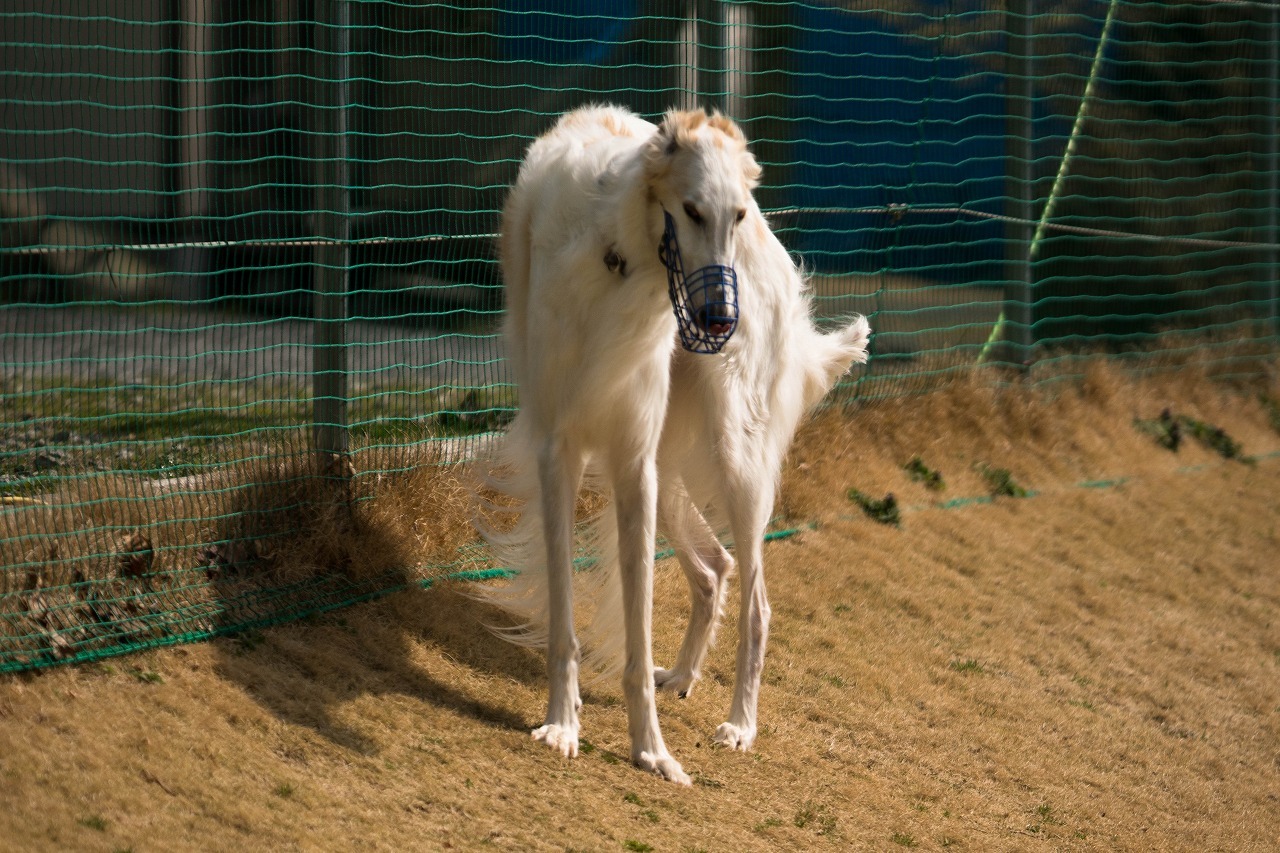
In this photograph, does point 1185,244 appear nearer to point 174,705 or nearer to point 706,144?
point 706,144

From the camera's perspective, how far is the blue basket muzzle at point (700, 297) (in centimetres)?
391

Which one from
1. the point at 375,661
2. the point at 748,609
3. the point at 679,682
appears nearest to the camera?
the point at 375,661

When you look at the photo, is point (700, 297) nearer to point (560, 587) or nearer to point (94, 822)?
point (560, 587)

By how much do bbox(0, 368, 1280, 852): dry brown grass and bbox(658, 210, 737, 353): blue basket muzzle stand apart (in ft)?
4.49

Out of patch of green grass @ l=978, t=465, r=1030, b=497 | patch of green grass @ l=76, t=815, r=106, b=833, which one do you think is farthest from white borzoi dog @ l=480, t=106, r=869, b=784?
patch of green grass @ l=978, t=465, r=1030, b=497

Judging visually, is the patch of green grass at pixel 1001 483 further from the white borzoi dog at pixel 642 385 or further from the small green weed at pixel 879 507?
the white borzoi dog at pixel 642 385

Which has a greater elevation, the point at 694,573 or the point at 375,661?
the point at 694,573

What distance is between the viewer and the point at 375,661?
474cm

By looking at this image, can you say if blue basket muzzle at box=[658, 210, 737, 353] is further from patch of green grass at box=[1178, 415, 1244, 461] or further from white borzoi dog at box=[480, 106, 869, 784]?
patch of green grass at box=[1178, 415, 1244, 461]

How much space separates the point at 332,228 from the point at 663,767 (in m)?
2.33

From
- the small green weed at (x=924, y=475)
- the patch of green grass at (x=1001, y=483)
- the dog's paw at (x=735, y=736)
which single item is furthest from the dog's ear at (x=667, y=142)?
the patch of green grass at (x=1001, y=483)

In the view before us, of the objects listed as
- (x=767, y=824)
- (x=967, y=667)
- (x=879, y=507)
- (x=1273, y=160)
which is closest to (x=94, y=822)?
(x=767, y=824)

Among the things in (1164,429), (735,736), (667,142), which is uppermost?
(667,142)

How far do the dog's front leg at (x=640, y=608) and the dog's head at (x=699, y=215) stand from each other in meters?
0.62
